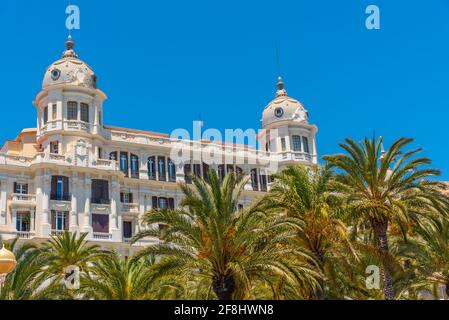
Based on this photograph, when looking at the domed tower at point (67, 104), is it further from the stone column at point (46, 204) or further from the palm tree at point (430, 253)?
the palm tree at point (430, 253)

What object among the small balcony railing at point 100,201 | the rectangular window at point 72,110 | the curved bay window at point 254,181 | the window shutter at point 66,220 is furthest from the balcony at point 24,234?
the curved bay window at point 254,181

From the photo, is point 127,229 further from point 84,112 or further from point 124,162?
point 84,112

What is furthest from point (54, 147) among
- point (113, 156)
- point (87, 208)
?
point (87, 208)

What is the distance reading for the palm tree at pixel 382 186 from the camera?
32625 millimetres

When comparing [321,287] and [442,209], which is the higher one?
[442,209]

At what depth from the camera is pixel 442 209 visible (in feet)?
110

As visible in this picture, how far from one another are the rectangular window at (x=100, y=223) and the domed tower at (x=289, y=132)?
20102mm

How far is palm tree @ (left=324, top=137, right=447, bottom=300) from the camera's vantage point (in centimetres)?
3262

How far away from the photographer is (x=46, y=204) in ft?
174
